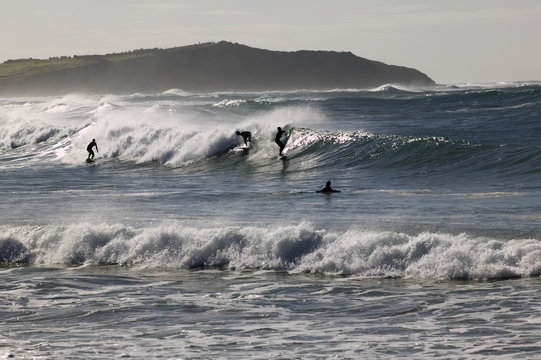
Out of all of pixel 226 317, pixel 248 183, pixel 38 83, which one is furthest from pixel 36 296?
pixel 38 83

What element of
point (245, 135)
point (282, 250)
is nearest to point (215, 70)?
point (245, 135)

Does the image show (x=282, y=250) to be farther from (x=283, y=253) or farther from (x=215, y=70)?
(x=215, y=70)

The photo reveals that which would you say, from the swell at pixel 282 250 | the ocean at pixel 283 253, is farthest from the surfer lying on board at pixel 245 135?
the swell at pixel 282 250

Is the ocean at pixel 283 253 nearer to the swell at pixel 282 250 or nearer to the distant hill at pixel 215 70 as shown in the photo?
the swell at pixel 282 250

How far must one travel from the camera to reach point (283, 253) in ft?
52.4

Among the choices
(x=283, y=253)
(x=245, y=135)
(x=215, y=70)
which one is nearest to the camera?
(x=283, y=253)

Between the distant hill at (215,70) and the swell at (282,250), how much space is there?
13558cm

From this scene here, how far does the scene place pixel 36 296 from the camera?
13766 mm

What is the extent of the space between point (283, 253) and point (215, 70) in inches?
6041

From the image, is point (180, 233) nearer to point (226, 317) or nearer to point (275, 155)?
point (226, 317)

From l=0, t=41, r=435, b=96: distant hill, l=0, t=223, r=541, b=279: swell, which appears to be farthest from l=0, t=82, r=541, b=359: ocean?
l=0, t=41, r=435, b=96: distant hill

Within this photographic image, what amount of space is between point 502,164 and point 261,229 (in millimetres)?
10573

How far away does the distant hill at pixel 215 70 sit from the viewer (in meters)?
154

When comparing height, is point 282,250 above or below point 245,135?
below
